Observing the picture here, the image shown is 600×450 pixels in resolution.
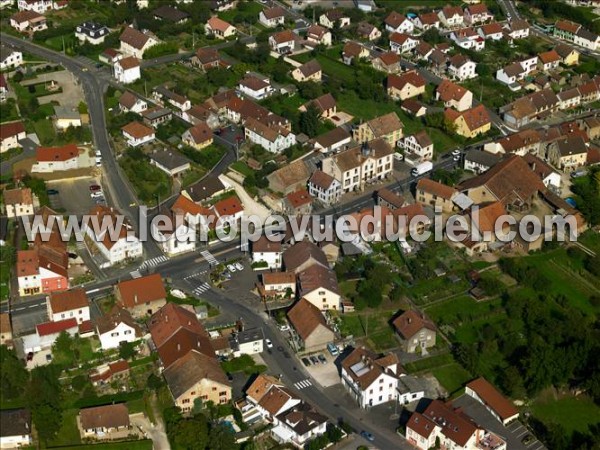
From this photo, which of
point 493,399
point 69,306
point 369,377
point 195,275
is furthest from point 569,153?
point 69,306

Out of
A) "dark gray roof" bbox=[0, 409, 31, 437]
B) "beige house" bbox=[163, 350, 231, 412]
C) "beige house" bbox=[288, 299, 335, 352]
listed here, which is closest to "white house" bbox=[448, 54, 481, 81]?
"beige house" bbox=[288, 299, 335, 352]

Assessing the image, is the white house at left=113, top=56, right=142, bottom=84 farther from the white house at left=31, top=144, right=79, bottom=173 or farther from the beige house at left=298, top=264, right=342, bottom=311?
the beige house at left=298, top=264, right=342, bottom=311

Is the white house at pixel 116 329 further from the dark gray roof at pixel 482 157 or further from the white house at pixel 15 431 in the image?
the dark gray roof at pixel 482 157

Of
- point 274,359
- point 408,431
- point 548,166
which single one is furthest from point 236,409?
point 548,166

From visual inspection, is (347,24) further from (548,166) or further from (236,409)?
(236,409)

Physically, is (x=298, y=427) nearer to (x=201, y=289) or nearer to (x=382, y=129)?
(x=201, y=289)

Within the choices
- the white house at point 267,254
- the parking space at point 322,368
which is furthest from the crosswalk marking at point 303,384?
the white house at point 267,254
